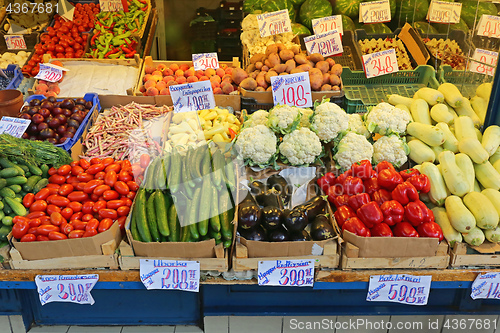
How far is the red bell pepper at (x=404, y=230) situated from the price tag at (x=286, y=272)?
48cm

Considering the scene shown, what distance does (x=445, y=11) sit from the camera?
12.8 feet

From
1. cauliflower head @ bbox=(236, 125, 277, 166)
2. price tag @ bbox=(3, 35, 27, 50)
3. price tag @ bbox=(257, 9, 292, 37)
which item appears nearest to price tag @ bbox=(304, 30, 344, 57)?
price tag @ bbox=(257, 9, 292, 37)

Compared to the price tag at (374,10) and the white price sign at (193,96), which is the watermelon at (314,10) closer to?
the price tag at (374,10)

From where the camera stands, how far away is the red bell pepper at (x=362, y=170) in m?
2.47

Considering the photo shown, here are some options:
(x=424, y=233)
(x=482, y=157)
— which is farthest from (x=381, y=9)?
(x=424, y=233)

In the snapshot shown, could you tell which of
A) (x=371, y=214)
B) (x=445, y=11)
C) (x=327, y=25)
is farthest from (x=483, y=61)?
(x=371, y=214)

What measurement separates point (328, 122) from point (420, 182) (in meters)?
0.68

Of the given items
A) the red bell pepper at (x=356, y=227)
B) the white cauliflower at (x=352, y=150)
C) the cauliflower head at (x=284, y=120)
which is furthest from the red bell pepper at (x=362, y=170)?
the cauliflower head at (x=284, y=120)

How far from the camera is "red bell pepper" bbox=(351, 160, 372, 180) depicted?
247cm

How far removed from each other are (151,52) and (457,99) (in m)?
4.08

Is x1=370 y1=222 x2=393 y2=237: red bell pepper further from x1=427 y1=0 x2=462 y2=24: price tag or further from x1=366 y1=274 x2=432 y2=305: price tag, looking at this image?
x1=427 y1=0 x2=462 y2=24: price tag

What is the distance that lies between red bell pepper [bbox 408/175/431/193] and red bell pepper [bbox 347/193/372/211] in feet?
0.90

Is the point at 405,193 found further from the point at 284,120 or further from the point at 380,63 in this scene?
the point at 380,63

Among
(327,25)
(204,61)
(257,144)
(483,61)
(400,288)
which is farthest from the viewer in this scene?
(204,61)
